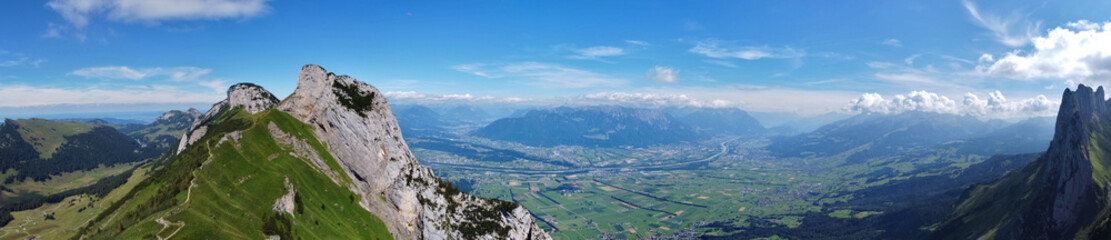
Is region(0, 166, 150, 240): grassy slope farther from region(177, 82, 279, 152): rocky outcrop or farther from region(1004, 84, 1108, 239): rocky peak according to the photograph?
region(1004, 84, 1108, 239): rocky peak

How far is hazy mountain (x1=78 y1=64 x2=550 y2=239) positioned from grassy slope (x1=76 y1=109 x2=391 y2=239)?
252mm

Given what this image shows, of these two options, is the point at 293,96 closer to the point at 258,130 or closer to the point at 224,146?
the point at 258,130

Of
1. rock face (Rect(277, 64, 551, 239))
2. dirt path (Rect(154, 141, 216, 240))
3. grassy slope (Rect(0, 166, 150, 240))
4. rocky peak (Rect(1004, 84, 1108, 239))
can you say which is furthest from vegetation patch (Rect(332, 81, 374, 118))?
rocky peak (Rect(1004, 84, 1108, 239))

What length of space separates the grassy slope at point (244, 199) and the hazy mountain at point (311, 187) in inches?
9.9

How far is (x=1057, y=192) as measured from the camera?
186 meters

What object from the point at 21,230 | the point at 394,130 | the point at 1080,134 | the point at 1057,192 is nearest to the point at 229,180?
the point at 394,130

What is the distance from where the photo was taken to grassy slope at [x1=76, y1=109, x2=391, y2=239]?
2507 inches

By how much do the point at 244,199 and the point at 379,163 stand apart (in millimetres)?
44317

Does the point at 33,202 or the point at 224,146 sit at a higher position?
the point at 224,146

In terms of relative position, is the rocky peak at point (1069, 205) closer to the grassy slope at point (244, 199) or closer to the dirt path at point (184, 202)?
the grassy slope at point (244, 199)

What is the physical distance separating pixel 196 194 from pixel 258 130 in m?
30.4

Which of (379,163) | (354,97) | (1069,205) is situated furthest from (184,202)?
(1069,205)

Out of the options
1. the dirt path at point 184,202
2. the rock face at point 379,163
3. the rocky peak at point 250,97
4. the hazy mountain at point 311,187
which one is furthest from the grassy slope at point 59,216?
the dirt path at point 184,202

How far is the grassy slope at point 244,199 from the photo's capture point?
63688mm
